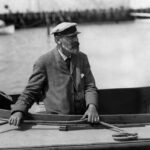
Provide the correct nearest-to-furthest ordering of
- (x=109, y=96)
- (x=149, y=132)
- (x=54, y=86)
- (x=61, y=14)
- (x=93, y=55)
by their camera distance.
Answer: (x=149, y=132) < (x=54, y=86) < (x=109, y=96) < (x=93, y=55) < (x=61, y=14)

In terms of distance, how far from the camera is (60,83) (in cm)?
426

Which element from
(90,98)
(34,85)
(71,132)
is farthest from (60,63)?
(71,132)

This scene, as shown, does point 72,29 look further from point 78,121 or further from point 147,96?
point 147,96

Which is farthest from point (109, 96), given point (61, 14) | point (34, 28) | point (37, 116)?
point (61, 14)

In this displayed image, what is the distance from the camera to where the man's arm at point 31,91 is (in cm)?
403

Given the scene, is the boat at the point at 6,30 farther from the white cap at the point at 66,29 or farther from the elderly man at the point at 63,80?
the white cap at the point at 66,29

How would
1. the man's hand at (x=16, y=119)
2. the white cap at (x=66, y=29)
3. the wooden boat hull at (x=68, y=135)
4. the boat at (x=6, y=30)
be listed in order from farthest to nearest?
the boat at (x=6, y=30), the white cap at (x=66, y=29), the man's hand at (x=16, y=119), the wooden boat hull at (x=68, y=135)

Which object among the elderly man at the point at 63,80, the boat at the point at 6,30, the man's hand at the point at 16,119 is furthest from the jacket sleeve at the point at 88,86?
the boat at the point at 6,30

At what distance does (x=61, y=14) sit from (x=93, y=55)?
51251 mm

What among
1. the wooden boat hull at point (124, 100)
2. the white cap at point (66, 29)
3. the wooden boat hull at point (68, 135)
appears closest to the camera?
the wooden boat hull at point (68, 135)

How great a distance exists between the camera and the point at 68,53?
4211 mm

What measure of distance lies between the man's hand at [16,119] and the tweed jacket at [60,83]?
215 millimetres

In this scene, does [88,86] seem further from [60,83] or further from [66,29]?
[66,29]

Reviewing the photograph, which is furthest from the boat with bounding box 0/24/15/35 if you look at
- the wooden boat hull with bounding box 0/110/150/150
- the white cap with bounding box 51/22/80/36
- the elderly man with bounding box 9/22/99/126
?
the wooden boat hull with bounding box 0/110/150/150
